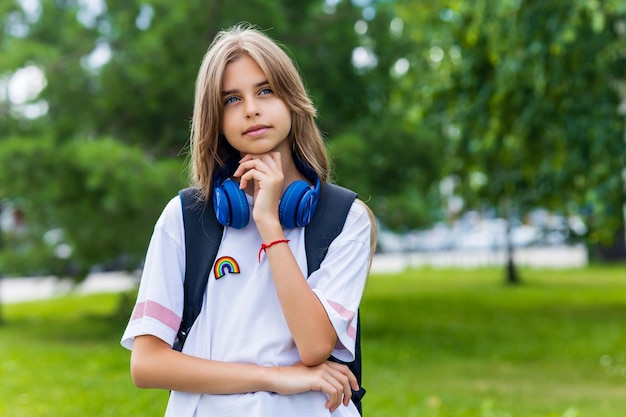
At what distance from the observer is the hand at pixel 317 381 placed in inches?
68.0

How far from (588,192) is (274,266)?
959cm

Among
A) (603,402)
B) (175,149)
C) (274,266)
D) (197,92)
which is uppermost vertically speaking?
(175,149)

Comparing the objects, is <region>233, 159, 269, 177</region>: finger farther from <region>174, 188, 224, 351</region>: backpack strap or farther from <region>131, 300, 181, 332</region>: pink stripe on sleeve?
<region>131, 300, 181, 332</region>: pink stripe on sleeve

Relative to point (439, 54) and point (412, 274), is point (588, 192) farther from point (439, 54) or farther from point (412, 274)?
point (412, 274)

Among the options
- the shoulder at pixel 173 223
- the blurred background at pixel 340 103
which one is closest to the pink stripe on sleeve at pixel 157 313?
the shoulder at pixel 173 223

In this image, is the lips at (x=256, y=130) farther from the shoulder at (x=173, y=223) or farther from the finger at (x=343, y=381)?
the finger at (x=343, y=381)

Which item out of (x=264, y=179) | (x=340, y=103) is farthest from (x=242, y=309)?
(x=340, y=103)

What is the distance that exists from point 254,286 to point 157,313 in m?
0.20

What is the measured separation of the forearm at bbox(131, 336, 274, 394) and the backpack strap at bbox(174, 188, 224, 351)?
0.06 metres

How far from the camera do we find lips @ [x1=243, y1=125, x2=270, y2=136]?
1847 mm

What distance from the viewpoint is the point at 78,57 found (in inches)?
425

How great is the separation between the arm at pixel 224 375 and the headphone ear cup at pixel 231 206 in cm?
27

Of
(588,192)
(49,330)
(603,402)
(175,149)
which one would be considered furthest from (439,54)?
(49,330)

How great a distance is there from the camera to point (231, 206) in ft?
5.86
